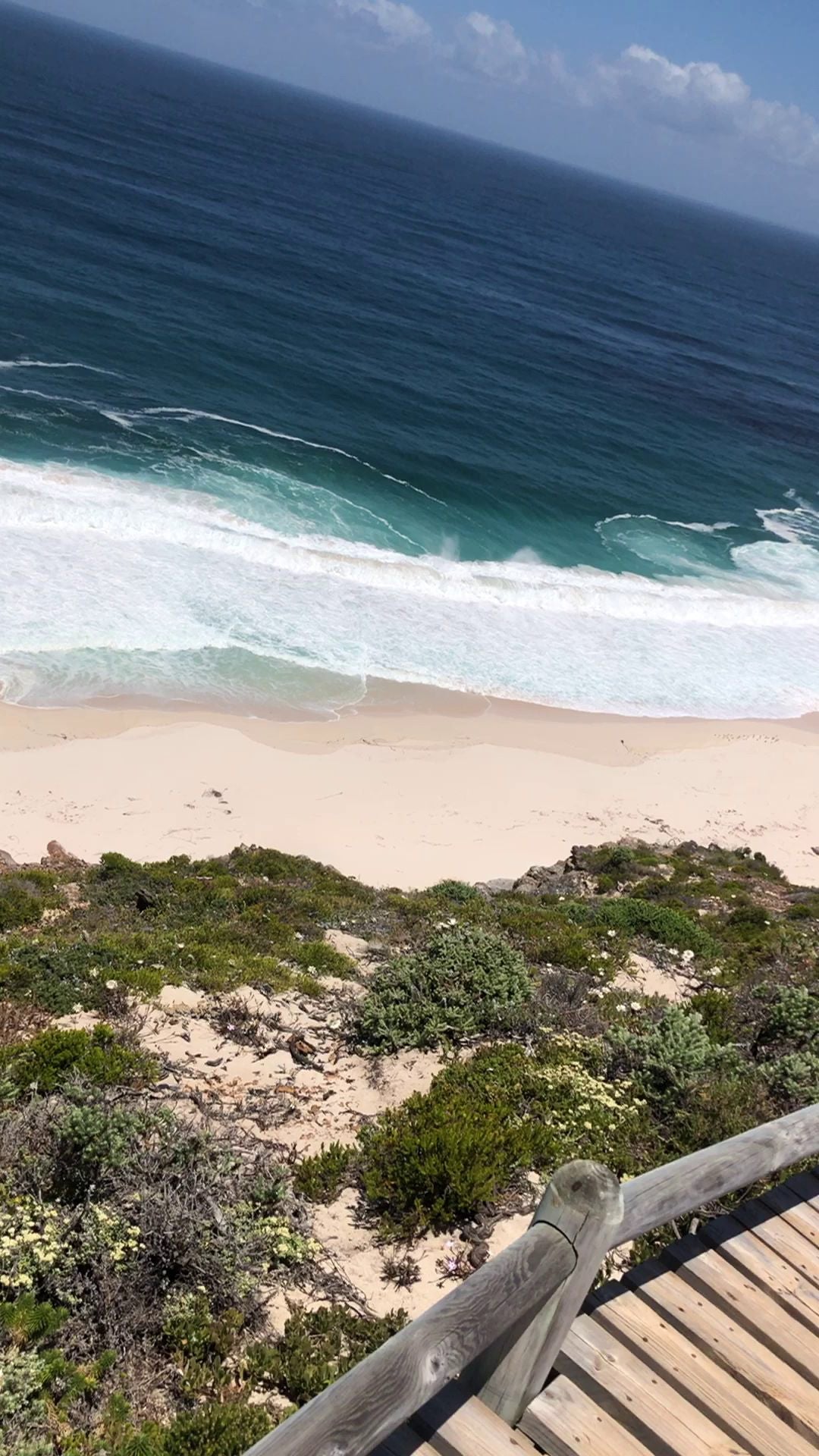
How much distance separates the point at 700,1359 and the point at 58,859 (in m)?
13.3

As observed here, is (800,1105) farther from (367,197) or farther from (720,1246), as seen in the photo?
(367,197)

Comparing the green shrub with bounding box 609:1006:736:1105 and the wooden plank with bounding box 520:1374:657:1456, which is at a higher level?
the wooden plank with bounding box 520:1374:657:1456

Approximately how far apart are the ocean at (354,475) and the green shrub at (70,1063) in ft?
47.1

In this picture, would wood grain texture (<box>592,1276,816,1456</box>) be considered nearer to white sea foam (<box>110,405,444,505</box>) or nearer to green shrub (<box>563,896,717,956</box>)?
green shrub (<box>563,896,717,956</box>)

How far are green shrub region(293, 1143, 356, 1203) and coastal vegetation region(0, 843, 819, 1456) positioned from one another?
0.07 ft

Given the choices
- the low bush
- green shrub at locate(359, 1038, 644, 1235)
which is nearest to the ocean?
the low bush

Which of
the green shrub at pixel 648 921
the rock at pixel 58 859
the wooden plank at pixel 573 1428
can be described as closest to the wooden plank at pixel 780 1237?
the wooden plank at pixel 573 1428

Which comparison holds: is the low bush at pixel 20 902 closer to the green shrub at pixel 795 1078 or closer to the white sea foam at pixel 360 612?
the white sea foam at pixel 360 612

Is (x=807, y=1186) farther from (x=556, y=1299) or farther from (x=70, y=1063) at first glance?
Result: (x=70, y=1063)

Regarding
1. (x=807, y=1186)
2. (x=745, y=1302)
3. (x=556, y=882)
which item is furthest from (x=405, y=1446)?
(x=556, y=882)

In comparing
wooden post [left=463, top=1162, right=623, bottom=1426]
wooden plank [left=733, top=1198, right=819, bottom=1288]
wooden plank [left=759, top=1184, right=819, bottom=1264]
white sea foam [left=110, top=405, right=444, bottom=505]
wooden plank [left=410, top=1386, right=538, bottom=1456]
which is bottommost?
white sea foam [left=110, top=405, right=444, bottom=505]

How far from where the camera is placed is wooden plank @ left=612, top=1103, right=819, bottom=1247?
421 centimetres

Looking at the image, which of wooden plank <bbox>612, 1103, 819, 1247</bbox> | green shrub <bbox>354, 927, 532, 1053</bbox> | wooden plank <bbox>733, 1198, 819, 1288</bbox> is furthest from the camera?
green shrub <bbox>354, 927, 532, 1053</bbox>

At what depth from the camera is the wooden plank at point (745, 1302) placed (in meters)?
4.57
